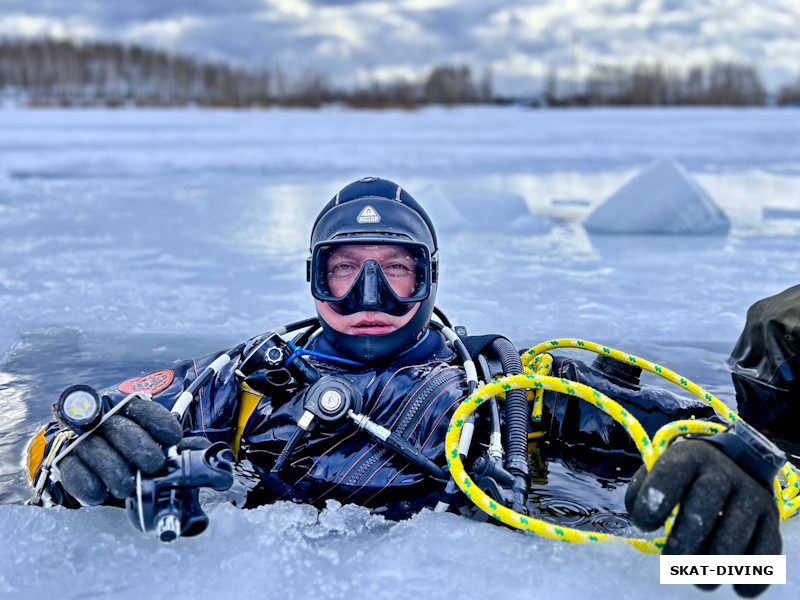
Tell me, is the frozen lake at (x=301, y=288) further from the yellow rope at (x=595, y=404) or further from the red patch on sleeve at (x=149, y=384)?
the red patch on sleeve at (x=149, y=384)

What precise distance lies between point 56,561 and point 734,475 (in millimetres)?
1603

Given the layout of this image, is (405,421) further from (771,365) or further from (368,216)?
(771,365)

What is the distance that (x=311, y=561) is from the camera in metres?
1.87

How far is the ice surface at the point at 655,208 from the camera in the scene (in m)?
7.34

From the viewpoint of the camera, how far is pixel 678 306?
4.68m

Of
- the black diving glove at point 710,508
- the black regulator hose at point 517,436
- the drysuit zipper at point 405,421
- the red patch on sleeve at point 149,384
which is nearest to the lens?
the black diving glove at point 710,508

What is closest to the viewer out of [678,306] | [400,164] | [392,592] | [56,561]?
[392,592]

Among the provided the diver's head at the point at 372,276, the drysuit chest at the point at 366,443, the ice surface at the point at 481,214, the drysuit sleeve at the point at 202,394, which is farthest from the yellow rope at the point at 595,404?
the ice surface at the point at 481,214

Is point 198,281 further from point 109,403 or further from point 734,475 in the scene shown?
point 734,475

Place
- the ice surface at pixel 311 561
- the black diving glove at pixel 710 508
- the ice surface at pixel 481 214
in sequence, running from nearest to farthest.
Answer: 1. the black diving glove at pixel 710 508
2. the ice surface at pixel 311 561
3. the ice surface at pixel 481 214

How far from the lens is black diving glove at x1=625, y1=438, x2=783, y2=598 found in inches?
59.4

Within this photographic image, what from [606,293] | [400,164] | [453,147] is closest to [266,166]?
[400,164]

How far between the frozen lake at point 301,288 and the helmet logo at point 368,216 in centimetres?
90

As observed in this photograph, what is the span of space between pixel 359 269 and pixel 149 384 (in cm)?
78
